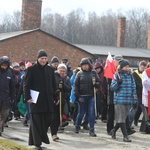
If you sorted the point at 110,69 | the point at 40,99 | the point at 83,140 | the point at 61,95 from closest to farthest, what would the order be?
the point at 40,99 < the point at 83,140 < the point at 61,95 < the point at 110,69

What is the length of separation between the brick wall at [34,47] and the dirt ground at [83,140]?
65.4 ft

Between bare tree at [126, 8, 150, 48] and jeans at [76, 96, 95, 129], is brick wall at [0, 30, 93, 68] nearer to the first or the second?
jeans at [76, 96, 95, 129]

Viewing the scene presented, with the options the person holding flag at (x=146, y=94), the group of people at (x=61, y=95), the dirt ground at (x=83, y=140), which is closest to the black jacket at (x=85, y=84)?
the group of people at (x=61, y=95)

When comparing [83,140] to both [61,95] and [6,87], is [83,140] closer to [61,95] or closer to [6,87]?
[61,95]

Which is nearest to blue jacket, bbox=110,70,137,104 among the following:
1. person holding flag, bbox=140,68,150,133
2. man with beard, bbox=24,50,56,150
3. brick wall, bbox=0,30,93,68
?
person holding flag, bbox=140,68,150,133

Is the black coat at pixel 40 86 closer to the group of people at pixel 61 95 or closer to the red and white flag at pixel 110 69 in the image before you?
the group of people at pixel 61 95

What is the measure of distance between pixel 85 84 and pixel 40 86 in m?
2.39

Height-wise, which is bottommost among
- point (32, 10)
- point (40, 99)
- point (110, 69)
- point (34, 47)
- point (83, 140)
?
point (83, 140)

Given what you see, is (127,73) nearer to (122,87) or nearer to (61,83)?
(122,87)

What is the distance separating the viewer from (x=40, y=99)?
27.6 ft

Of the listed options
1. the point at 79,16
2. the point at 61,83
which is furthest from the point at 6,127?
the point at 79,16

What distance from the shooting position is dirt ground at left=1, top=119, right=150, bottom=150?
9.09 metres

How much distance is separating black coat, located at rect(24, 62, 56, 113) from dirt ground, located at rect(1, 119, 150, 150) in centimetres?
94

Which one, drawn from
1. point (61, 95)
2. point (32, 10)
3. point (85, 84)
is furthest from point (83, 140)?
point (32, 10)
